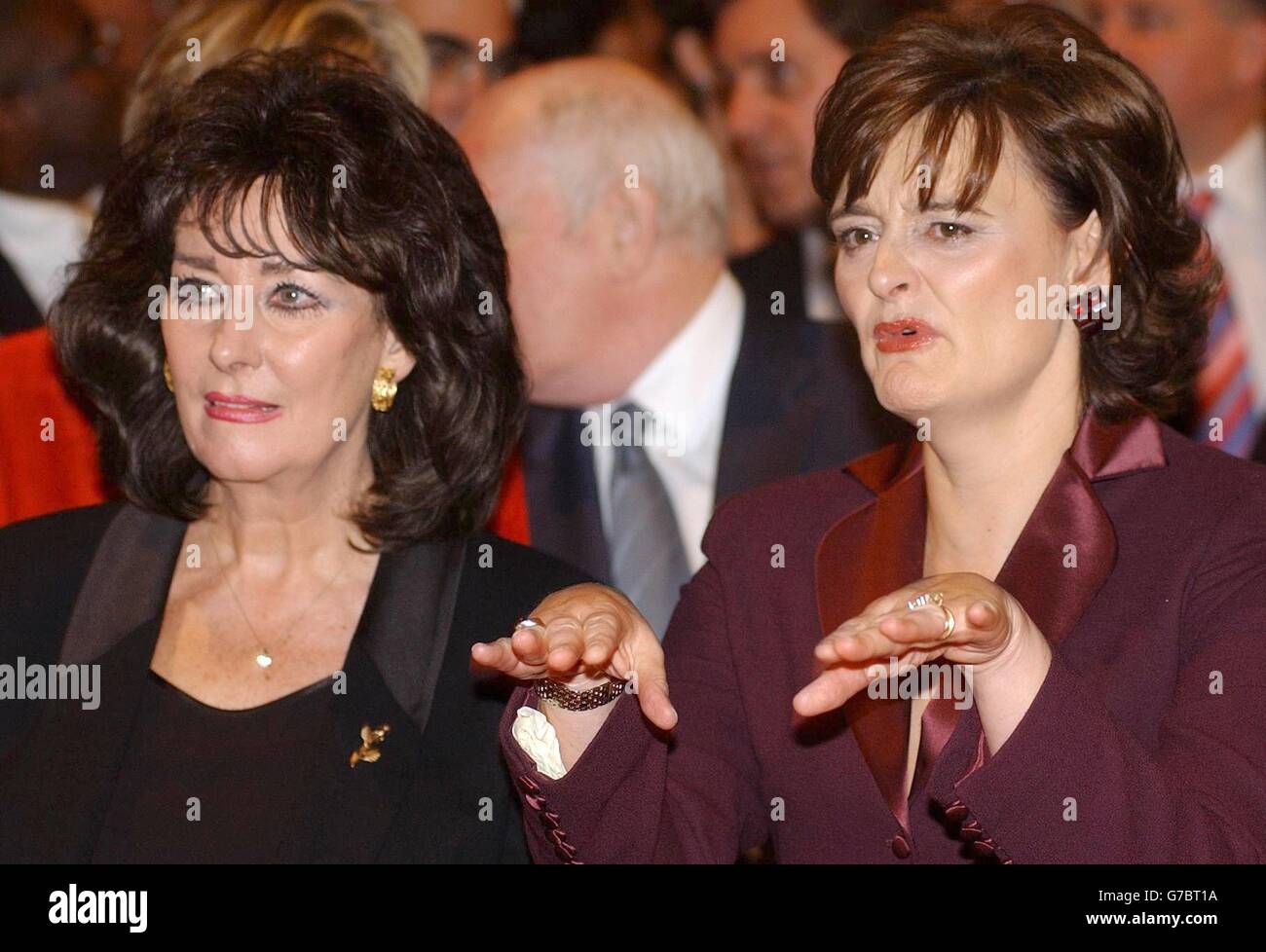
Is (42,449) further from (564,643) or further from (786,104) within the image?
(786,104)

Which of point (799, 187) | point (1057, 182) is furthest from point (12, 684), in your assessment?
point (799, 187)

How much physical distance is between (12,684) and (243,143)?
88 centimetres

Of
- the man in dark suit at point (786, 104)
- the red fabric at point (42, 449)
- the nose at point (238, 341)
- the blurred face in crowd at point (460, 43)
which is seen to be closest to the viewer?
the nose at point (238, 341)

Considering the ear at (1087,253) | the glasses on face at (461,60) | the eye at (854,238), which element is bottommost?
the ear at (1087,253)

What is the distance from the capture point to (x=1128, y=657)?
2062 mm

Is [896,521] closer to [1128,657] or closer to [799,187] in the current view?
[1128,657]

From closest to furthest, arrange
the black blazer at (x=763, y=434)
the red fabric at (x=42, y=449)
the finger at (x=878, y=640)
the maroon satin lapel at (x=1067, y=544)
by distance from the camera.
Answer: the finger at (x=878, y=640) < the maroon satin lapel at (x=1067, y=544) < the red fabric at (x=42, y=449) < the black blazer at (x=763, y=434)

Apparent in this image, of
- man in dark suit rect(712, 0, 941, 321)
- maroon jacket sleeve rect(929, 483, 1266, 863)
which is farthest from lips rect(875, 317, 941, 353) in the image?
man in dark suit rect(712, 0, 941, 321)

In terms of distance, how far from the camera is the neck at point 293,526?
256 centimetres

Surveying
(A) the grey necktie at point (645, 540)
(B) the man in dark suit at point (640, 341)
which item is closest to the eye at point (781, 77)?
(B) the man in dark suit at point (640, 341)

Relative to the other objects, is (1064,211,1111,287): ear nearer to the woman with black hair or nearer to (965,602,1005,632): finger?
(965,602,1005,632): finger

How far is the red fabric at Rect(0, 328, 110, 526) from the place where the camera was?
3.09 meters

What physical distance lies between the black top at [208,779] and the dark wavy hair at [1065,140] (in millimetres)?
1110

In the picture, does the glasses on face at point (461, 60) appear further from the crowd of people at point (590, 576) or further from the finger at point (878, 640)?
the finger at point (878, 640)
